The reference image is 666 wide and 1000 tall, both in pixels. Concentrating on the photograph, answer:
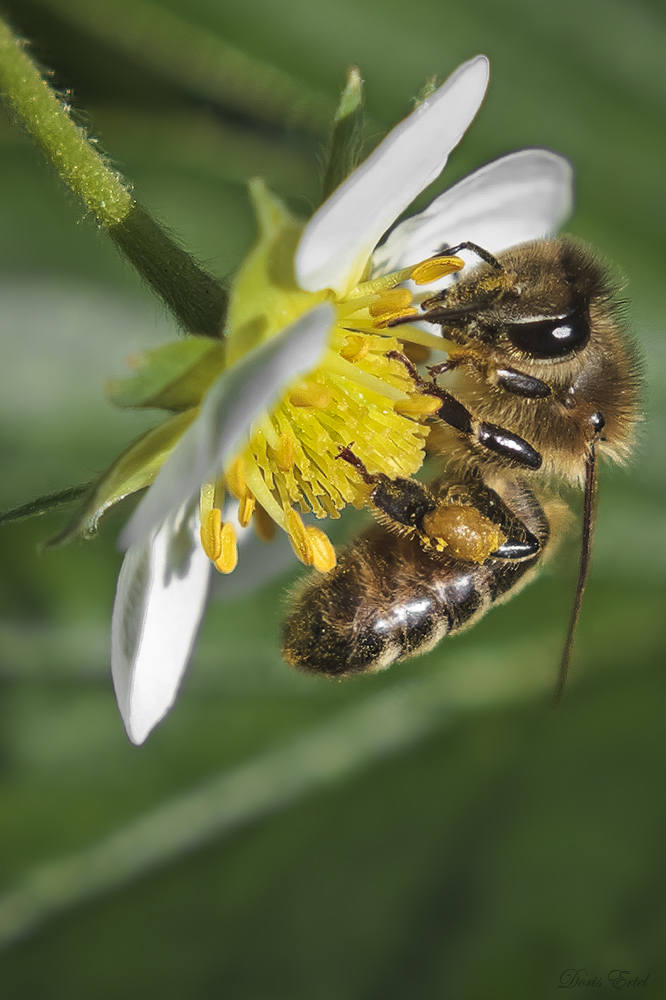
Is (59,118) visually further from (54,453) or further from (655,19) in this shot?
(655,19)

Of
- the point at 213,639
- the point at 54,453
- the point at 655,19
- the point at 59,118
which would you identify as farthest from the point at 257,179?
the point at 655,19

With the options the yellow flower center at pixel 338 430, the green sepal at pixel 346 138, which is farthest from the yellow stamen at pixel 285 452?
the green sepal at pixel 346 138

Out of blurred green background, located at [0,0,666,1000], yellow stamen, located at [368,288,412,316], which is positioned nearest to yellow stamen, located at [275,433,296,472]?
yellow stamen, located at [368,288,412,316]

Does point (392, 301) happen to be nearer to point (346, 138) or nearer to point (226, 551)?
point (346, 138)

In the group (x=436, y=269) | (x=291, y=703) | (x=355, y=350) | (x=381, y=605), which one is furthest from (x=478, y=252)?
(x=291, y=703)

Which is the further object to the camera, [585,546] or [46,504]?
[585,546]

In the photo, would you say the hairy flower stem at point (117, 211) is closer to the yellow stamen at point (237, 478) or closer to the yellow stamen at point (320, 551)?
the yellow stamen at point (237, 478)

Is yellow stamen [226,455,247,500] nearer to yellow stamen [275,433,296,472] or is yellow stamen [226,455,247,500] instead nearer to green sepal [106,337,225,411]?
yellow stamen [275,433,296,472]

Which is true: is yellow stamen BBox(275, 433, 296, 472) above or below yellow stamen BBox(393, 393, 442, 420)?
below
